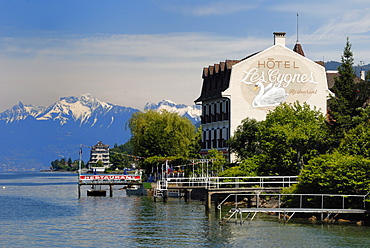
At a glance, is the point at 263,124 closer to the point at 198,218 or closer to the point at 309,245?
the point at 198,218

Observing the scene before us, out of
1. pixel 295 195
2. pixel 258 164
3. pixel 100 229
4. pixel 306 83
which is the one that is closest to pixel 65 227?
pixel 100 229

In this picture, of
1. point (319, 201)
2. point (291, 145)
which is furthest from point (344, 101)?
point (319, 201)

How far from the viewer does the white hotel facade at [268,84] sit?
289 feet

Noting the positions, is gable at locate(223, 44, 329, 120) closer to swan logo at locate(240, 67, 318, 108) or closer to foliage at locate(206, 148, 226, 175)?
swan logo at locate(240, 67, 318, 108)

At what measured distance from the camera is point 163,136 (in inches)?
4365

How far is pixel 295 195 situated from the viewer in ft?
193

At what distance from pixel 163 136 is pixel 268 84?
89.2 ft

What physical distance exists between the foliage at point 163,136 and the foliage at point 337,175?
52.3 meters

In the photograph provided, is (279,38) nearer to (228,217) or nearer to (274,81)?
(274,81)

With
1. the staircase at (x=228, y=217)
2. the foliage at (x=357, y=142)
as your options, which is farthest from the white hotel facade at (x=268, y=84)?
the staircase at (x=228, y=217)

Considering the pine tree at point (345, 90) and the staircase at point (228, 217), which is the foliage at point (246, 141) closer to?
the pine tree at point (345, 90)

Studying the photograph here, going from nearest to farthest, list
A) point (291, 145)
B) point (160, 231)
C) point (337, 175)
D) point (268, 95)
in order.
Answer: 1. point (160, 231)
2. point (337, 175)
3. point (291, 145)
4. point (268, 95)

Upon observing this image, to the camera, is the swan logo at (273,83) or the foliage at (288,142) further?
the swan logo at (273,83)

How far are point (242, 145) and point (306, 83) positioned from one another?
44.7 feet
